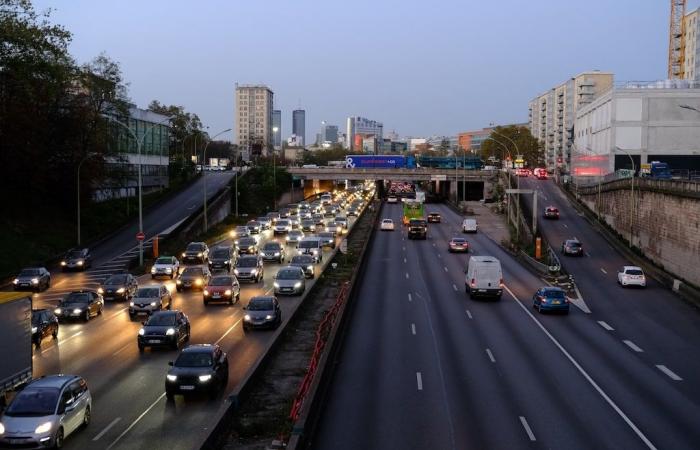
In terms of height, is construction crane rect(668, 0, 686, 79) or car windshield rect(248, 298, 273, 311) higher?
construction crane rect(668, 0, 686, 79)

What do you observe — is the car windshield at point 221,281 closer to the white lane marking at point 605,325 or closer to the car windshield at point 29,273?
the car windshield at point 29,273

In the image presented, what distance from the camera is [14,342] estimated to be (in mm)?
20000

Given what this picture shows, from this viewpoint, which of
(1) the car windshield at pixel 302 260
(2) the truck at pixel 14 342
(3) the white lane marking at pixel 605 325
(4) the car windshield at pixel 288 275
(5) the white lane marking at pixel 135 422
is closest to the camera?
(5) the white lane marking at pixel 135 422

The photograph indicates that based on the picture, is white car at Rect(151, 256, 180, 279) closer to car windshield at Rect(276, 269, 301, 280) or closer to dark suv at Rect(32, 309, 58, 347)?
car windshield at Rect(276, 269, 301, 280)

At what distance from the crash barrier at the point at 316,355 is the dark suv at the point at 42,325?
10092 mm

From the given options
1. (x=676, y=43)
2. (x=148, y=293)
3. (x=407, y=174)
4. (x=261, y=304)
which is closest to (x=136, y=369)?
(x=261, y=304)

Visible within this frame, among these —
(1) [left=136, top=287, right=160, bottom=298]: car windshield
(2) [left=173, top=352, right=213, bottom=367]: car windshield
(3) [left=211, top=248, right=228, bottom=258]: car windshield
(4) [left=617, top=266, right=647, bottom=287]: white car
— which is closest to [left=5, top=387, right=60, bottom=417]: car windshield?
(2) [left=173, top=352, right=213, bottom=367]: car windshield

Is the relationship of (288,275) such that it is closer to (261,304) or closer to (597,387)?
(261,304)

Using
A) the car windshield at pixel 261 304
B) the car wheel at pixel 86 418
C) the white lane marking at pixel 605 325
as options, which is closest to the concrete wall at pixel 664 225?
the white lane marking at pixel 605 325

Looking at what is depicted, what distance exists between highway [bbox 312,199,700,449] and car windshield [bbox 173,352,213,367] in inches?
139

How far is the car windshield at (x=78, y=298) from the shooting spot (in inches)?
1315

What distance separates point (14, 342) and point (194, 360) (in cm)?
470

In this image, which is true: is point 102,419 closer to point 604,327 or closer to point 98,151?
point 604,327

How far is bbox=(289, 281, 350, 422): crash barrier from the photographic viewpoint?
18337 mm
